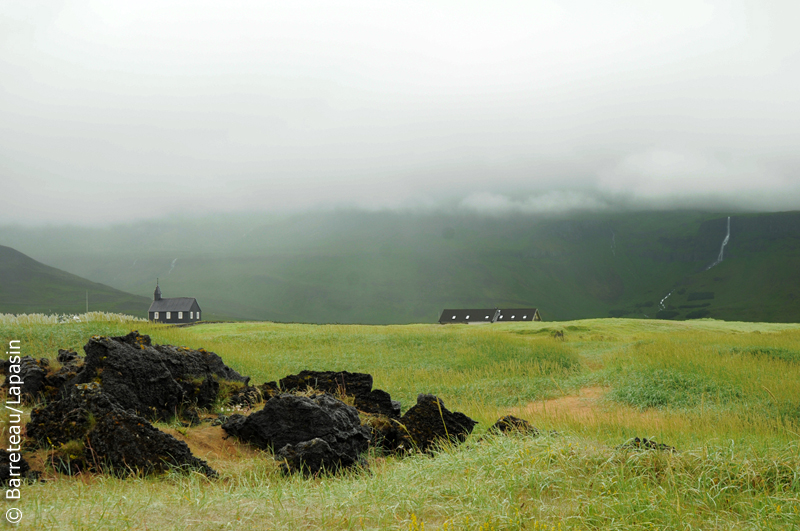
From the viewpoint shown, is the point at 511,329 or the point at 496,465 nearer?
the point at 496,465

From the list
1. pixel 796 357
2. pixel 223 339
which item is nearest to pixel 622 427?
pixel 796 357

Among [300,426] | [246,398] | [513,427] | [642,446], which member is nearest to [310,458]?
[300,426]

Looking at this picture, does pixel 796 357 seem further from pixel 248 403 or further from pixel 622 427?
pixel 248 403

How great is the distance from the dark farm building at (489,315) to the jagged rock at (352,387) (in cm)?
9620

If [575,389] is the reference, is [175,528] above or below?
above

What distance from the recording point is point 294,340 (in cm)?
2839

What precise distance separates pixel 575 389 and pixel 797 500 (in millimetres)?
12559

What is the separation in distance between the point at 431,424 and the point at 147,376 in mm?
5768

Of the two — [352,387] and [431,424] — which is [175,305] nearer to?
[352,387]

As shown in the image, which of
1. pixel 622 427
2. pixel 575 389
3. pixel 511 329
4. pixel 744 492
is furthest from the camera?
pixel 511 329

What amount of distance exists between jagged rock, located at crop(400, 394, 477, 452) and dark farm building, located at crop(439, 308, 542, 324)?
99167 mm

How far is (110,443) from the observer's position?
7.29 metres

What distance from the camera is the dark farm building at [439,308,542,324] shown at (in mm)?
109662

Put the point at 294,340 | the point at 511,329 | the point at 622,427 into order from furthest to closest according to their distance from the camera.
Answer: the point at 511,329
the point at 294,340
the point at 622,427
